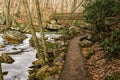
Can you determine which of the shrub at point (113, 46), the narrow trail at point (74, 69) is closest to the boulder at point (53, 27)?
the narrow trail at point (74, 69)

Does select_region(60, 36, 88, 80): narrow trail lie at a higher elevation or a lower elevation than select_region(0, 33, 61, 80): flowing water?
higher

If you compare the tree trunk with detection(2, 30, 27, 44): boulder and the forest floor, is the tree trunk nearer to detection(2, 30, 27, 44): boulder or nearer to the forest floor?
detection(2, 30, 27, 44): boulder

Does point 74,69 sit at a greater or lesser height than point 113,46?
lesser

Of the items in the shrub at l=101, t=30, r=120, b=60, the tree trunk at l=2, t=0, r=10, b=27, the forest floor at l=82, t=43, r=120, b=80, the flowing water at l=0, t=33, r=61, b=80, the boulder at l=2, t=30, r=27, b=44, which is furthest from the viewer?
the tree trunk at l=2, t=0, r=10, b=27

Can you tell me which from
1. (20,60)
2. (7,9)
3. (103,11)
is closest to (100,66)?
(103,11)

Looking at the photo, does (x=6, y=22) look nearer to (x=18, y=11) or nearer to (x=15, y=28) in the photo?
(x=15, y=28)

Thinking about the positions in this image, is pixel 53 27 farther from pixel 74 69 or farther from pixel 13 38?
pixel 74 69

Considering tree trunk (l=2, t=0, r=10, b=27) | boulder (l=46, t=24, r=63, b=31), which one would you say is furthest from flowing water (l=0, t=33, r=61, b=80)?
boulder (l=46, t=24, r=63, b=31)

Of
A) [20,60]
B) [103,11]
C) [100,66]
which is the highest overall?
[103,11]

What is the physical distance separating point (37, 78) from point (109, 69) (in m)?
2.60

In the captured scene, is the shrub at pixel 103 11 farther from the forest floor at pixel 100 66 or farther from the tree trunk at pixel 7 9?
the tree trunk at pixel 7 9

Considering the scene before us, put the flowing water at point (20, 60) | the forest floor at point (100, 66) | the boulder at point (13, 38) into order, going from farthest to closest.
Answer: the boulder at point (13, 38) → the flowing water at point (20, 60) → the forest floor at point (100, 66)

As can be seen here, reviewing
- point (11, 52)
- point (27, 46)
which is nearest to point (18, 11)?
point (27, 46)

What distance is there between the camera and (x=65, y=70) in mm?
7617
